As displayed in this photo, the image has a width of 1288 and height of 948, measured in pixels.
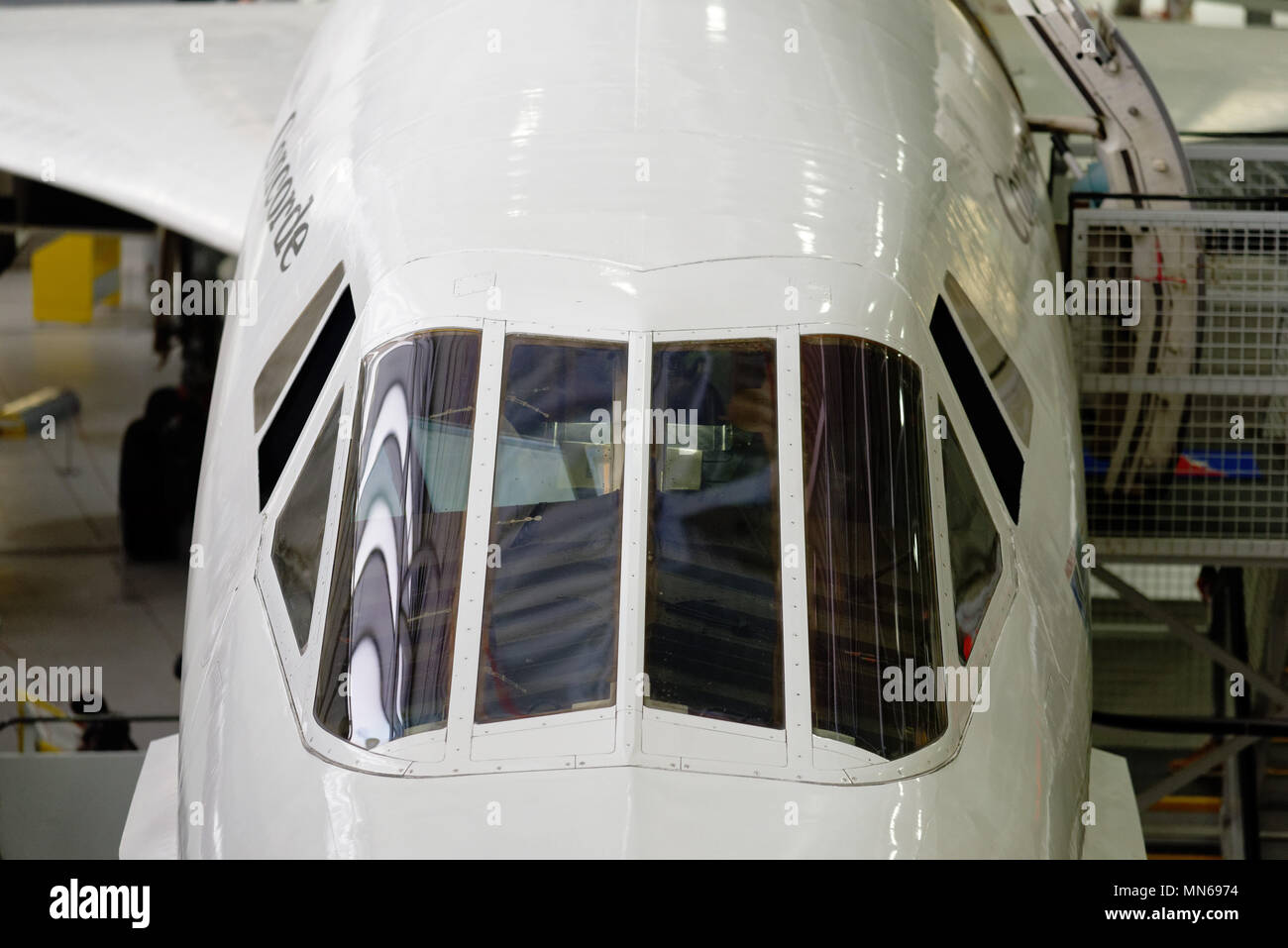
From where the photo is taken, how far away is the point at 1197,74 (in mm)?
10203

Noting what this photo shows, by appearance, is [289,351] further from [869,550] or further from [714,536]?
[869,550]

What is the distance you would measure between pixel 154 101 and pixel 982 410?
6.10m

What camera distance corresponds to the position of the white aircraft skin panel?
3320mm


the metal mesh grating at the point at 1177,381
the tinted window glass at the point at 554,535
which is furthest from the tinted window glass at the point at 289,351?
the metal mesh grating at the point at 1177,381

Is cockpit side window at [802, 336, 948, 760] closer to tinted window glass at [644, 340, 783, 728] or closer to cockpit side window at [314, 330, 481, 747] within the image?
tinted window glass at [644, 340, 783, 728]

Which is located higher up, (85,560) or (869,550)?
(869,550)

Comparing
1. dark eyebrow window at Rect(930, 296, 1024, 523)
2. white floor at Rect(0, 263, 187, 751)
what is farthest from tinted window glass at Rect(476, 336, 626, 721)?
white floor at Rect(0, 263, 187, 751)

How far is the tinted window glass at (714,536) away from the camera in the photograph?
348 cm

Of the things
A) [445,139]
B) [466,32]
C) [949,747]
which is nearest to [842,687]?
[949,747]

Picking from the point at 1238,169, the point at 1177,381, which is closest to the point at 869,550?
the point at 1177,381

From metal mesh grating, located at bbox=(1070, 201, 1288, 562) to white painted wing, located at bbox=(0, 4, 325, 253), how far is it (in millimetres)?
3921

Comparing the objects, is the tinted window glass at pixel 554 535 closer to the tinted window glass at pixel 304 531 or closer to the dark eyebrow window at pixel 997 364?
the tinted window glass at pixel 304 531

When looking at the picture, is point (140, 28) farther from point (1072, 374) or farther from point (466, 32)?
point (1072, 374)
